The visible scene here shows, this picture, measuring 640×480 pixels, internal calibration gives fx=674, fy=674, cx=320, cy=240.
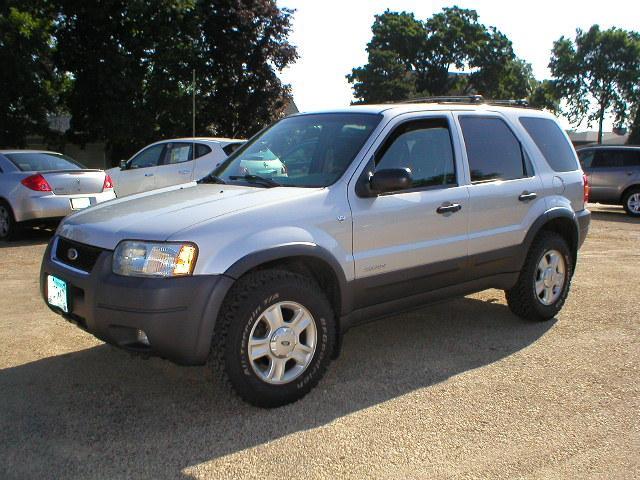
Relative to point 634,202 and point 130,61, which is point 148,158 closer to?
point 130,61

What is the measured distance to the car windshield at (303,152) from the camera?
443cm

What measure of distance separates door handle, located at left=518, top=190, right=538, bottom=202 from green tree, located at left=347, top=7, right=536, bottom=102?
43605mm

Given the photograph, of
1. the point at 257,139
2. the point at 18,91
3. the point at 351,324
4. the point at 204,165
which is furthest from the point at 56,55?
the point at 351,324

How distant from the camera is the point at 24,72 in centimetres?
2009

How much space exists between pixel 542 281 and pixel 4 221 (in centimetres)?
782

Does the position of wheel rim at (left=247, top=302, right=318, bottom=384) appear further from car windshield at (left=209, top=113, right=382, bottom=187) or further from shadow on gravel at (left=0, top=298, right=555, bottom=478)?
car windshield at (left=209, top=113, right=382, bottom=187)

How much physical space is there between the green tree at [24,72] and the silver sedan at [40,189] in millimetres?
11358

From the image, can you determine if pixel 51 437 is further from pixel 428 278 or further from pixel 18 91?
pixel 18 91

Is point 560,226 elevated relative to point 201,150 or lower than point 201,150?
lower

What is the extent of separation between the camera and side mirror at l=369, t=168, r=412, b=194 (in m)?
4.18

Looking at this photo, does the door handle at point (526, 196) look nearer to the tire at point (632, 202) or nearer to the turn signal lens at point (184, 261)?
the turn signal lens at point (184, 261)

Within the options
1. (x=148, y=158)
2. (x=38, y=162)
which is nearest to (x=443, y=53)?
(x=148, y=158)

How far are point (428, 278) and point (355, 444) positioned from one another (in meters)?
1.59

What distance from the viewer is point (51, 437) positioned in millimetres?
3510
